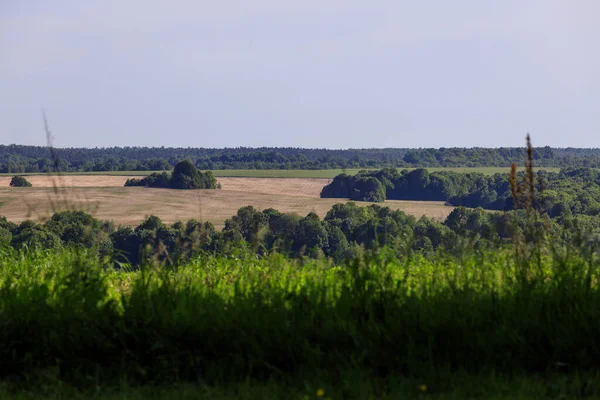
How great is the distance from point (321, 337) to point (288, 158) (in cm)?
11600

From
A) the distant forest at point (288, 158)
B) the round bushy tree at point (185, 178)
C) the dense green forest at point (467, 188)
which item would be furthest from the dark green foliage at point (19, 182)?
the dense green forest at point (467, 188)

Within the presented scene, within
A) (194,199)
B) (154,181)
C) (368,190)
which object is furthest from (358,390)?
(154,181)

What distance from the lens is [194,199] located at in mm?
57250

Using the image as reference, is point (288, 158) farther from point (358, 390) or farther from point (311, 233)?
point (358, 390)

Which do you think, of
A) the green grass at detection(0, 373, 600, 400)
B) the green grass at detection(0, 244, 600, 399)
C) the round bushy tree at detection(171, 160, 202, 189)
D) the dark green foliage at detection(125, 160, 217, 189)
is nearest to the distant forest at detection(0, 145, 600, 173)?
the dark green foliage at detection(125, 160, 217, 189)

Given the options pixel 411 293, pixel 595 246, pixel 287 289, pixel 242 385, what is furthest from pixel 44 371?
pixel 595 246

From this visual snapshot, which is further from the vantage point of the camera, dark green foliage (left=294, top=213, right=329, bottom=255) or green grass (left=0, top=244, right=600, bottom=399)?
dark green foliage (left=294, top=213, right=329, bottom=255)

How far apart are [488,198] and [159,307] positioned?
169 feet

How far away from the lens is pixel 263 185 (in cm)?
8000

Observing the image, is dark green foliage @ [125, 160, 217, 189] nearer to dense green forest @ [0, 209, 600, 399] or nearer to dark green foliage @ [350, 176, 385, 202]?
dark green foliage @ [350, 176, 385, 202]

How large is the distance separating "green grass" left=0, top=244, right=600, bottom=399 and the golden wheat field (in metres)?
23.1

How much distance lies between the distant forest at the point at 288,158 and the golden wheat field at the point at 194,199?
4688mm

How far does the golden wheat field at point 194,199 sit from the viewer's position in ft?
127

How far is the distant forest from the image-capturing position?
81.7 metres
